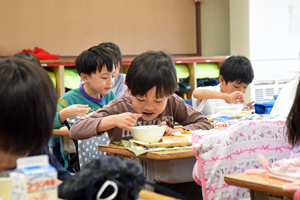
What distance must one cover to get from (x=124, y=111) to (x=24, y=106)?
129cm

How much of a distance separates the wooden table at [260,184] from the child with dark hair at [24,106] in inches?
20.6

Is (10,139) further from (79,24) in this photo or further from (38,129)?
(79,24)

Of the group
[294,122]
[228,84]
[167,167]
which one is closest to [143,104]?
[167,167]

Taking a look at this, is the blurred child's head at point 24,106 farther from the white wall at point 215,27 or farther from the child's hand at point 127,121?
the white wall at point 215,27

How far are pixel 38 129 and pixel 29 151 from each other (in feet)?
0.24

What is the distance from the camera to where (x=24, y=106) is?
0.75 metres

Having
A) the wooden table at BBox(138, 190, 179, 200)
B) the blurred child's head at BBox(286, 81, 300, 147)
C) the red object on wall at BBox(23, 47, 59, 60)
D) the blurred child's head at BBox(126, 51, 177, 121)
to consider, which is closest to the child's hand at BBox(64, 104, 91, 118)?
the blurred child's head at BBox(126, 51, 177, 121)

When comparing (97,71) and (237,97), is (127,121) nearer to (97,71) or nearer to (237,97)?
(97,71)

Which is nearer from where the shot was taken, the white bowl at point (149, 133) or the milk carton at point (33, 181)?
the milk carton at point (33, 181)

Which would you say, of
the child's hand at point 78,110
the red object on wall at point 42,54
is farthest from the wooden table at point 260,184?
the red object on wall at point 42,54

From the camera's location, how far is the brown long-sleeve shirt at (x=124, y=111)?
74.5 inches

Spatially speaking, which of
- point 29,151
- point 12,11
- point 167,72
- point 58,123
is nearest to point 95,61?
point 58,123

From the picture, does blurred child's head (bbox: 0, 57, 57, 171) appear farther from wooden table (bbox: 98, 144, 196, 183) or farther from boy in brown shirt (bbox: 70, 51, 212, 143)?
boy in brown shirt (bbox: 70, 51, 212, 143)

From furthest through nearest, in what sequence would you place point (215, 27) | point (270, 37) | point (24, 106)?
1. point (215, 27)
2. point (270, 37)
3. point (24, 106)
